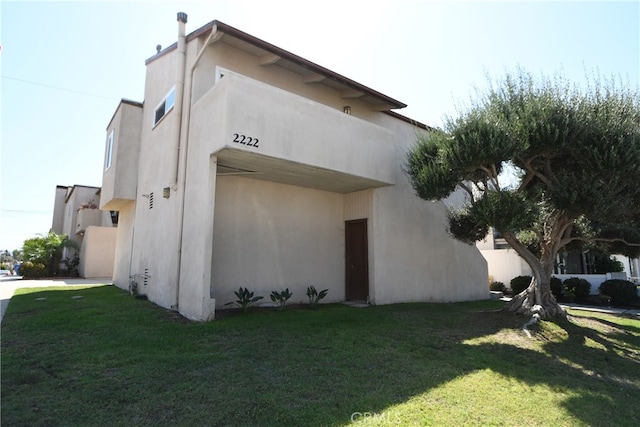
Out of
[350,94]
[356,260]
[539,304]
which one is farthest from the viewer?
[350,94]

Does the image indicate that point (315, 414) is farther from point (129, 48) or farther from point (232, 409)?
point (129, 48)

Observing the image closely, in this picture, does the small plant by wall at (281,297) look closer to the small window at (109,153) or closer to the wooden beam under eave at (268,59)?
the wooden beam under eave at (268,59)

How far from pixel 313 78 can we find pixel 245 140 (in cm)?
481

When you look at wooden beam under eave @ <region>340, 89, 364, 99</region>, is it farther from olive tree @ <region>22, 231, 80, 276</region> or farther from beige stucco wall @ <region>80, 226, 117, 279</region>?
olive tree @ <region>22, 231, 80, 276</region>

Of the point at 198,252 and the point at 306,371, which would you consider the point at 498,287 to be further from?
→ the point at 306,371

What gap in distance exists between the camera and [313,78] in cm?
1136

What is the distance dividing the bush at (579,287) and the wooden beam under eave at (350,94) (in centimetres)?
1218

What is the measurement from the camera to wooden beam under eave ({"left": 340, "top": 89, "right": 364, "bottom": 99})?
12109 mm

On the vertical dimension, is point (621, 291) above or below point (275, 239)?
below

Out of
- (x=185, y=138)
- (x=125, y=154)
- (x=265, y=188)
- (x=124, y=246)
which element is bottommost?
(x=124, y=246)

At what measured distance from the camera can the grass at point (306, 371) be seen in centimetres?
380

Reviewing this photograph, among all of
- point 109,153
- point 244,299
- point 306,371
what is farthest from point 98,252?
point 306,371

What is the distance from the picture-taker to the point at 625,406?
4.42 metres

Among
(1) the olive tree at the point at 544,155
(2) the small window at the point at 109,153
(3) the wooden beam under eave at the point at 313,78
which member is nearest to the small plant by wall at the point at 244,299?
(1) the olive tree at the point at 544,155
